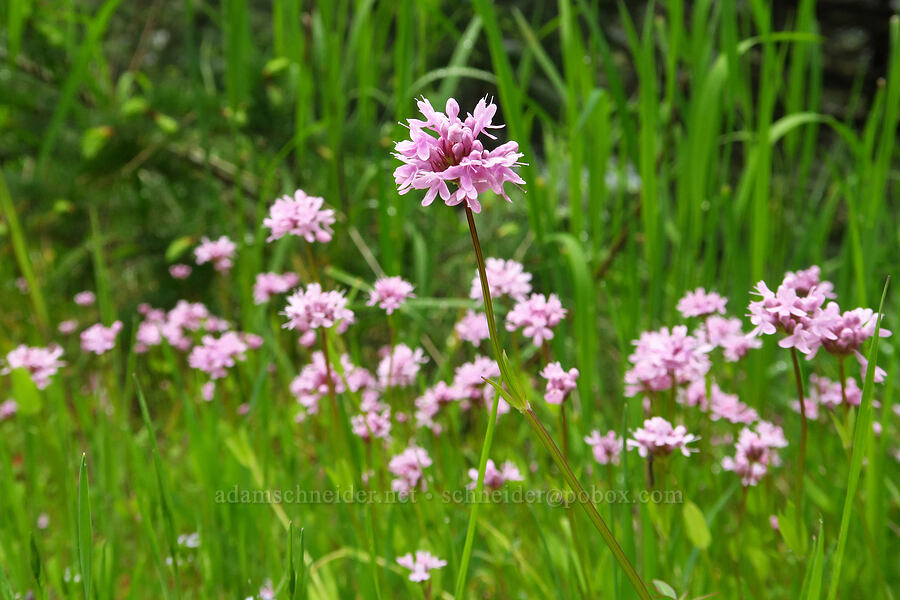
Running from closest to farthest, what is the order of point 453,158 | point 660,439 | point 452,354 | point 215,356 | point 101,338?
point 453,158, point 660,439, point 215,356, point 101,338, point 452,354

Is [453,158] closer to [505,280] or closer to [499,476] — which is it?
[505,280]

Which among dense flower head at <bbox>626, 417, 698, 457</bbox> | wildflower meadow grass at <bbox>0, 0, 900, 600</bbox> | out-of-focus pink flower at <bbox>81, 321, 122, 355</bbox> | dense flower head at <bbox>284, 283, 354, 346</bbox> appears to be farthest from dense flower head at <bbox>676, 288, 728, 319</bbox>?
out-of-focus pink flower at <bbox>81, 321, 122, 355</bbox>

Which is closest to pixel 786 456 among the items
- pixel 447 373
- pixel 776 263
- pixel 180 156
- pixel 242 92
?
pixel 776 263

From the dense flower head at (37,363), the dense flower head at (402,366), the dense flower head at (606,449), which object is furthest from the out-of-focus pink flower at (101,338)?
the dense flower head at (606,449)

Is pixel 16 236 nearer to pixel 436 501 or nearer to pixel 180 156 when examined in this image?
pixel 180 156

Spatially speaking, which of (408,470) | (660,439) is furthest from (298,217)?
(660,439)

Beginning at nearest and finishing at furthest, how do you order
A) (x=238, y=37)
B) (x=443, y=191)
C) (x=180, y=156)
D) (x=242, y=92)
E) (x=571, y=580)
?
(x=443, y=191), (x=571, y=580), (x=238, y=37), (x=242, y=92), (x=180, y=156)

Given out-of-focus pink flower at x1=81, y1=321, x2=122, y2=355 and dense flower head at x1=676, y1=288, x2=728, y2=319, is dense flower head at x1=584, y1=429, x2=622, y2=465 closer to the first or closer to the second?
dense flower head at x1=676, y1=288, x2=728, y2=319
